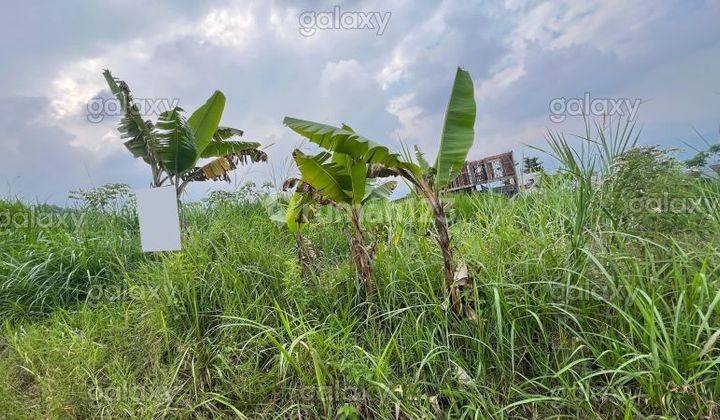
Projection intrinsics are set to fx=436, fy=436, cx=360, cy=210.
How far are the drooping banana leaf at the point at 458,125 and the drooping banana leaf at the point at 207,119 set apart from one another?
3.78 metres

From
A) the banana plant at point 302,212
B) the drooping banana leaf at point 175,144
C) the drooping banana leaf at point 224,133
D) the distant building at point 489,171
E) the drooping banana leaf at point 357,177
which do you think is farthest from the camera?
the distant building at point 489,171

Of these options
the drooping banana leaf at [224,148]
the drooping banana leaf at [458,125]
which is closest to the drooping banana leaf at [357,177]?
the drooping banana leaf at [458,125]

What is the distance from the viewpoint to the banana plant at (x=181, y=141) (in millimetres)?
5750

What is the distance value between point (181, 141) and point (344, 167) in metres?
2.85

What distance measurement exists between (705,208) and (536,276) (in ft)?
6.00

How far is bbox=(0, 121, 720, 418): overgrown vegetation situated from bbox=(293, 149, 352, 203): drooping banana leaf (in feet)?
2.38

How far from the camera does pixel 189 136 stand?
5781 millimetres

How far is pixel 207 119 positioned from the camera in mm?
6344

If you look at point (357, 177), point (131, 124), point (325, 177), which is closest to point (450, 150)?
point (357, 177)

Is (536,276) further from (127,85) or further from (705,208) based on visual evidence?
(127,85)

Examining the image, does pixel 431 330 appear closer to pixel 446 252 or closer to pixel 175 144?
pixel 446 252

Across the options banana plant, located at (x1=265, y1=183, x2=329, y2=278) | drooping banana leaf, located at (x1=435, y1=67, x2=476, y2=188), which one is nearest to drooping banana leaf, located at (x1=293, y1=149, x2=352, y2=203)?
banana plant, located at (x1=265, y1=183, x2=329, y2=278)

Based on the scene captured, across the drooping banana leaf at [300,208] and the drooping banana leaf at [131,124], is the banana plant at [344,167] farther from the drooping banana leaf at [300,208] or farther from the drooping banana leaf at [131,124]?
the drooping banana leaf at [131,124]

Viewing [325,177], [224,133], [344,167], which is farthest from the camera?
[224,133]
